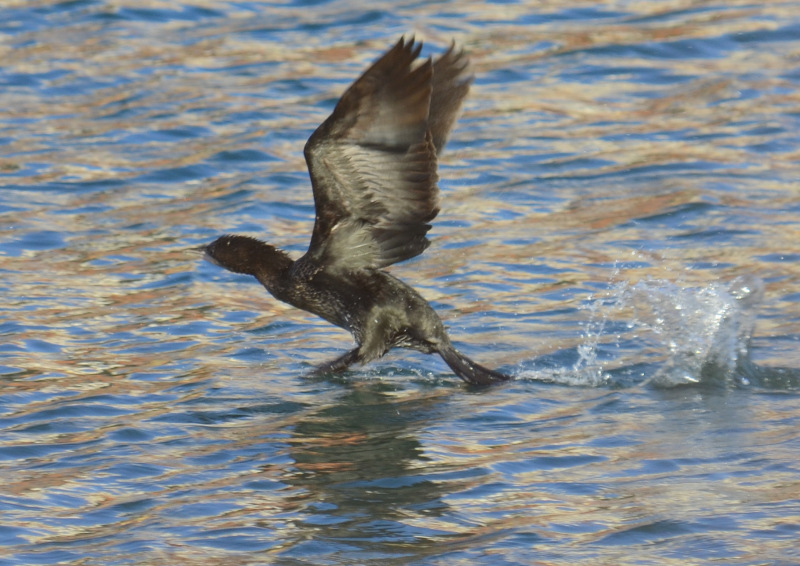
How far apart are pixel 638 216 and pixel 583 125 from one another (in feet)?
7.29

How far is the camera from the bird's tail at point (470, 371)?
7.03 meters

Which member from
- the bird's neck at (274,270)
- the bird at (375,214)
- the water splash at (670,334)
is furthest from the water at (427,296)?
the bird's neck at (274,270)

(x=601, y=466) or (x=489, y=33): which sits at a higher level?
(x=489, y=33)

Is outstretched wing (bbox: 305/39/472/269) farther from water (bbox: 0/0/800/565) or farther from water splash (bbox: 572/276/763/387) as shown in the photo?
water splash (bbox: 572/276/763/387)

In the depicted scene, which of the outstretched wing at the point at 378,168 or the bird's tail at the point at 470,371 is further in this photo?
the bird's tail at the point at 470,371

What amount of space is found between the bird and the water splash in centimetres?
68

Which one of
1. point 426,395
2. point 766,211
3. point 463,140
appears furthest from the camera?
point 463,140

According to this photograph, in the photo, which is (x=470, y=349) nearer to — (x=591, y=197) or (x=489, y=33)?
(x=591, y=197)

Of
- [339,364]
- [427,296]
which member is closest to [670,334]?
[427,296]

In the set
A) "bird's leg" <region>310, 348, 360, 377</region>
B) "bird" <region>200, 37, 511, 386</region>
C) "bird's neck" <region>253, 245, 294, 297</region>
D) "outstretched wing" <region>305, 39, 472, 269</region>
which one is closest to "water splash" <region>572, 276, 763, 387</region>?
"bird" <region>200, 37, 511, 386</region>

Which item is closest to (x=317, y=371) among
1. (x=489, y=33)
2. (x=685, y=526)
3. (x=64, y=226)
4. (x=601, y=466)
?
(x=601, y=466)

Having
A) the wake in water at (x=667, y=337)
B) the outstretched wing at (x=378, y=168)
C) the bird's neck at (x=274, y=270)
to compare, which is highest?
the outstretched wing at (x=378, y=168)

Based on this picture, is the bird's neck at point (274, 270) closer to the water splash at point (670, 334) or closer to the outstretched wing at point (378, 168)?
the outstretched wing at point (378, 168)

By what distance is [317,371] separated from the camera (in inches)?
284
